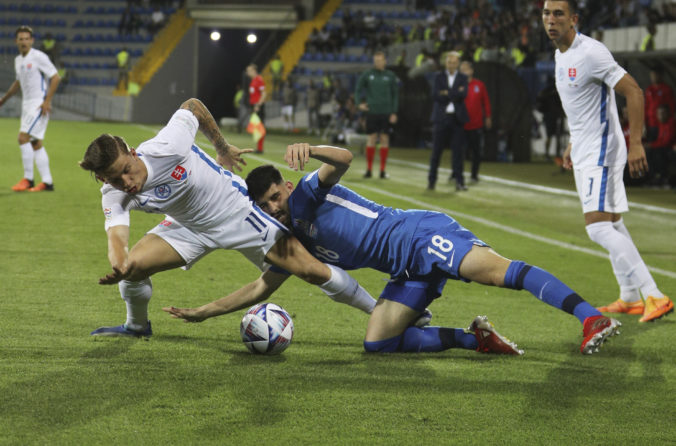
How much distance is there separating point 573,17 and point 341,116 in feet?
68.5

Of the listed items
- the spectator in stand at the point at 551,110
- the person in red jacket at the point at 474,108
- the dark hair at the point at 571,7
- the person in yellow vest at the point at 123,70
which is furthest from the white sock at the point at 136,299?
the person in yellow vest at the point at 123,70

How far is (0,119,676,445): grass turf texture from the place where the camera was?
3574 millimetres

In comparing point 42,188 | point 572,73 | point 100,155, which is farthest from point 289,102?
point 100,155

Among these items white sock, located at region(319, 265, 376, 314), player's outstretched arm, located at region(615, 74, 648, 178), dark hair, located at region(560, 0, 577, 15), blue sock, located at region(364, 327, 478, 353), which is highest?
dark hair, located at region(560, 0, 577, 15)

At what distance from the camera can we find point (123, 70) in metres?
37.3

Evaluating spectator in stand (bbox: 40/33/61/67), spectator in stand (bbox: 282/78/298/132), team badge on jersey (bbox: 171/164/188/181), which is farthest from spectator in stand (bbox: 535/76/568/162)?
spectator in stand (bbox: 40/33/61/67)

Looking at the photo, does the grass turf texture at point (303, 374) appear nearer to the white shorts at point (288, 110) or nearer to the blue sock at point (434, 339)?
the blue sock at point (434, 339)

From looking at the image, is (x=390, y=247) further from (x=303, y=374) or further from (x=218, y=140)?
(x=218, y=140)

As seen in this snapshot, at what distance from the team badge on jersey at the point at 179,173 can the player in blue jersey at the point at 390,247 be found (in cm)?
39

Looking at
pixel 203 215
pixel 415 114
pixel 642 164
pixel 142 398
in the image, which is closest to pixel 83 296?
pixel 203 215

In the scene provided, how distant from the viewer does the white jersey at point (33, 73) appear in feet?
39.0

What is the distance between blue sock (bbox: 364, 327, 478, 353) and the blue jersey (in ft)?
1.20

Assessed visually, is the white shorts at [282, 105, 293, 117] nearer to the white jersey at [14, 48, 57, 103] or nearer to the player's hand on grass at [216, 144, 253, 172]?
the white jersey at [14, 48, 57, 103]

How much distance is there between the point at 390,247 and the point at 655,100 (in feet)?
36.6
